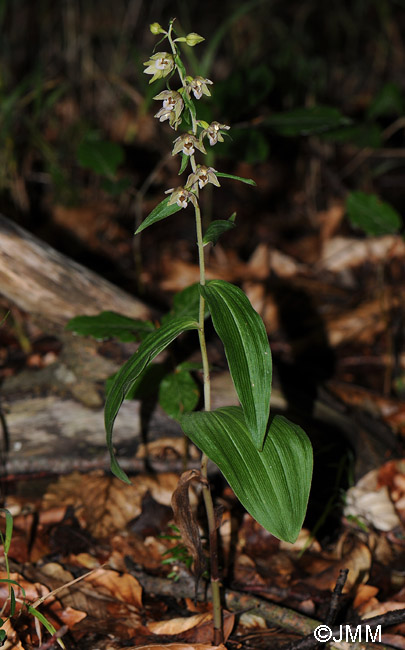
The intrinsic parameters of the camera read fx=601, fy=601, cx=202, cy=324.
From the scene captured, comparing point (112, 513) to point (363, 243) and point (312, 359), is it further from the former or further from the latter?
point (363, 243)

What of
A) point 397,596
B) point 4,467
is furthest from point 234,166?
point 397,596

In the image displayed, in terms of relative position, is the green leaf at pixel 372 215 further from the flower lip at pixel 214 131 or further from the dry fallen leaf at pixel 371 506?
the flower lip at pixel 214 131

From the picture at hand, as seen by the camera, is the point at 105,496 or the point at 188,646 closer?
the point at 188,646

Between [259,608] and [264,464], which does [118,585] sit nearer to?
[259,608]

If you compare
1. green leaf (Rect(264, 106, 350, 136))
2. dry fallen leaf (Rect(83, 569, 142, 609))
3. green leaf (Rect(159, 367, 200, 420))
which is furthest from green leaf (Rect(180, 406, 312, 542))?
green leaf (Rect(264, 106, 350, 136))

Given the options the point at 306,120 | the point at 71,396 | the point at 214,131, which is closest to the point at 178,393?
the point at 71,396

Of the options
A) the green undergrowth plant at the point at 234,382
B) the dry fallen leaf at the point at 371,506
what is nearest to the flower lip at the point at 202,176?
the green undergrowth plant at the point at 234,382
